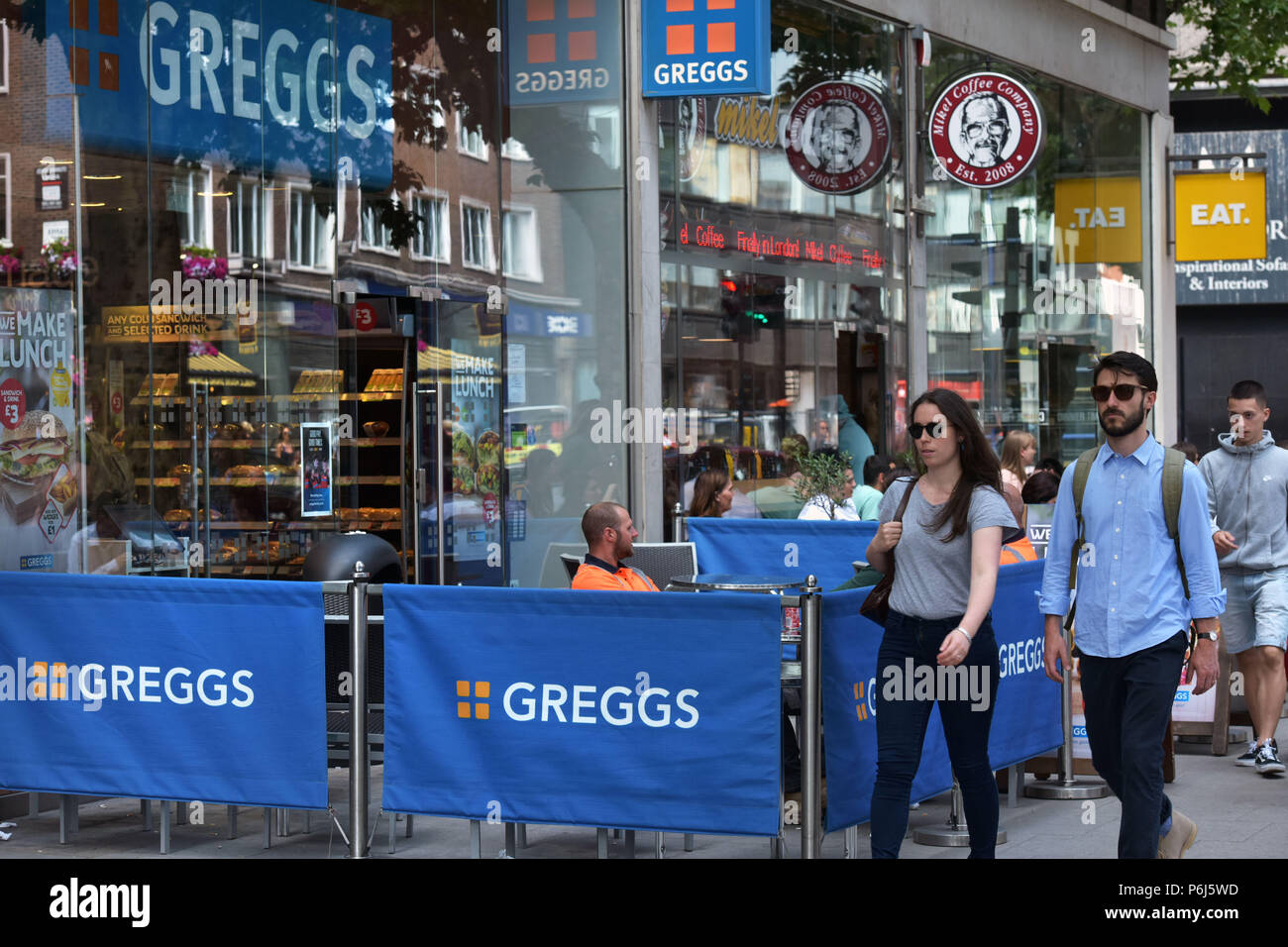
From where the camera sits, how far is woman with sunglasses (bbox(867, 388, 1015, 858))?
21.7 ft

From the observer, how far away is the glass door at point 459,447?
14.1 metres

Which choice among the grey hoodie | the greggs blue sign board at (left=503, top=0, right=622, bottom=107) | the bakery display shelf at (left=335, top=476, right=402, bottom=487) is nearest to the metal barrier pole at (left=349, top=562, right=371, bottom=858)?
the grey hoodie

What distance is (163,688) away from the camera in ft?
24.6

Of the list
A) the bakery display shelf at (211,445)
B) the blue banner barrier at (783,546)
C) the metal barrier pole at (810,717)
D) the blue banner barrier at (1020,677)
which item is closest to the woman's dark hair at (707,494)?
the blue banner barrier at (783,546)

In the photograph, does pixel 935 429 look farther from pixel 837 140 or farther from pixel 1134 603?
pixel 837 140

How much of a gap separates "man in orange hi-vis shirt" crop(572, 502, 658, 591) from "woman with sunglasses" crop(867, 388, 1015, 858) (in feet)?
5.59

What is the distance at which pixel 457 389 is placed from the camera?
14492 millimetres

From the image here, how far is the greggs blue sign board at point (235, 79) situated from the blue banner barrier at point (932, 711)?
6512 millimetres

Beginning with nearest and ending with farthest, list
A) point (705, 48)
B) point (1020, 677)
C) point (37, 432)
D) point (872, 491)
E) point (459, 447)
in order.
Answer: point (1020, 677), point (37, 432), point (872, 491), point (459, 447), point (705, 48)

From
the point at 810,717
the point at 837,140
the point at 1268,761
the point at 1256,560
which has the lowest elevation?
the point at 1268,761

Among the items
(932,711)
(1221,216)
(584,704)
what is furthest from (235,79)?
(1221,216)

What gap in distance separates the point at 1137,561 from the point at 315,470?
7.76 m

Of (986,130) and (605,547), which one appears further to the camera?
(986,130)
